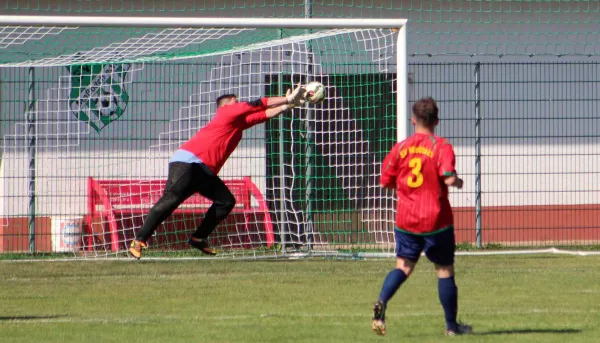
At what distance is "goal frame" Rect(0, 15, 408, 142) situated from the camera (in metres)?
11.9

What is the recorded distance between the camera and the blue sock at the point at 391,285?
7.60m

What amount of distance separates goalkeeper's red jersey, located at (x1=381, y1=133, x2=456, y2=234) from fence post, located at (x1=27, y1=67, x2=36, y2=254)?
26.0 ft

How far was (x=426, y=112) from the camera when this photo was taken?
24.9 ft

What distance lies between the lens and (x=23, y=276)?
12.4 meters

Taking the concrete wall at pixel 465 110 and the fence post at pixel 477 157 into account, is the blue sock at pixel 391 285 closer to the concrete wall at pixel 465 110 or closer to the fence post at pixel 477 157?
the concrete wall at pixel 465 110

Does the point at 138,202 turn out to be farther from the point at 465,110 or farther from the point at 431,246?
the point at 431,246

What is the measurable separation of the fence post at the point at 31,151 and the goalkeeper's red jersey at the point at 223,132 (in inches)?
156

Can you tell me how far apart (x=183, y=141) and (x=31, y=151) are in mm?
1989

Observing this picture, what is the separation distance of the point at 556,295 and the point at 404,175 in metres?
3.22

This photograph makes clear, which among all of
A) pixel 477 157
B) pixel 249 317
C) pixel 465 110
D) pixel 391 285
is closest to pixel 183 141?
pixel 465 110

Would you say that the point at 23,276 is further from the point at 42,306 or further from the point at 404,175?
the point at 404,175

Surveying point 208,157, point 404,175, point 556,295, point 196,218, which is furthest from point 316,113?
point 404,175

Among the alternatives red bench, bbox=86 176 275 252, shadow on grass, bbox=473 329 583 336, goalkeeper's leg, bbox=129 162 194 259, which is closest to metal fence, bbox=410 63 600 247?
red bench, bbox=86 176 275 252

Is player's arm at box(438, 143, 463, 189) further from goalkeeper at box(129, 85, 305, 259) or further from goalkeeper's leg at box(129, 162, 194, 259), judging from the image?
goalkeeper's leg at box(129, 162, 194, 259)
